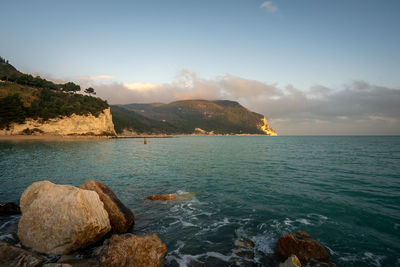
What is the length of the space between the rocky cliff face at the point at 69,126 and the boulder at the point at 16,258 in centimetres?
10074

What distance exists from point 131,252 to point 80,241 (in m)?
2.44

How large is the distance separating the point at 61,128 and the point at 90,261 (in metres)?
106

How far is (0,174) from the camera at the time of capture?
18125 mm

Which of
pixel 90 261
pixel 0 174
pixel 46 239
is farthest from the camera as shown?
pixel 0 174

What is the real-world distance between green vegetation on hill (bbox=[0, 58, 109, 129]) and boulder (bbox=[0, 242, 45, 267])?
97474 mm

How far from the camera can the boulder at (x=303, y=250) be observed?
637 cm

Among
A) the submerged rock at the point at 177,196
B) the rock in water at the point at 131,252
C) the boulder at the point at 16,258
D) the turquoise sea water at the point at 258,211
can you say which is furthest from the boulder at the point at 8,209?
the rock in water at the point at 131,252

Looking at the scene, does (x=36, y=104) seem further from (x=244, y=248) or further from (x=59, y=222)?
(x=244, y=248)

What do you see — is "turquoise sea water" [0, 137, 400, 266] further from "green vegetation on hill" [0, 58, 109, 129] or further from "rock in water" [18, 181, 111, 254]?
"green vegetation on hill" [0, 58, 109, 129]

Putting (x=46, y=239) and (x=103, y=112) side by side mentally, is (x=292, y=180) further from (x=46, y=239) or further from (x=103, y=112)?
(x=103, y=112)

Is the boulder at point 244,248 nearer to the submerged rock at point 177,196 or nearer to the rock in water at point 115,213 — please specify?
the rock in water at point 115,213

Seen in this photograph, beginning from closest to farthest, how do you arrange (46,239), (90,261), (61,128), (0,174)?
(90,261), (46,239), (0,174), (61,128)

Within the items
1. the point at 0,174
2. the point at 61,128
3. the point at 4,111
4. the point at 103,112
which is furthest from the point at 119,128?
the point at 0,174

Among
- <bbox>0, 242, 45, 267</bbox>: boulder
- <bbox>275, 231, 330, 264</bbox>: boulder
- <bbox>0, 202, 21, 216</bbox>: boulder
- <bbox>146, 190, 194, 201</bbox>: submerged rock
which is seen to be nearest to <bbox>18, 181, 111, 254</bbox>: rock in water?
<bbox>0, 242, 45, 267</bbox>: boulder
